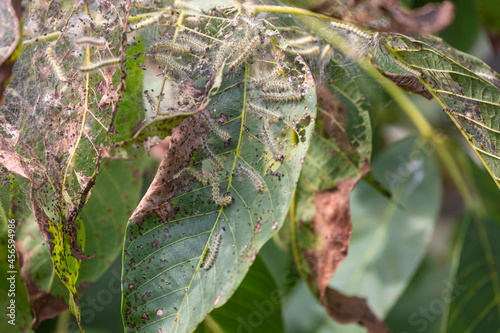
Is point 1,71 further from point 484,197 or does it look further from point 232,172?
point 484,197

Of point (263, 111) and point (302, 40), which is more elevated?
point (302, 40)

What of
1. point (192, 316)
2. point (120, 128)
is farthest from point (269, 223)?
point (120, 128)

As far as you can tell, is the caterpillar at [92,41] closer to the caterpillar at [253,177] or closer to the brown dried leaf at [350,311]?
the caterpillar at [253,177]

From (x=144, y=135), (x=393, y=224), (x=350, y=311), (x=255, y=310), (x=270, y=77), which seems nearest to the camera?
(x=144, y=135)

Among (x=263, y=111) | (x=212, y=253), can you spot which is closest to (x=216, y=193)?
(x=212, y=253)

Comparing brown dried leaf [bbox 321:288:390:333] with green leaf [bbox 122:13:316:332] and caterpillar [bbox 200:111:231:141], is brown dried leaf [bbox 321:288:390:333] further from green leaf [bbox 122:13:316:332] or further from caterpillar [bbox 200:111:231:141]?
caterpillar [bbox 200:111:231:141]

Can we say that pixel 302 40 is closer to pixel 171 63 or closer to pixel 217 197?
pixel 171 63
